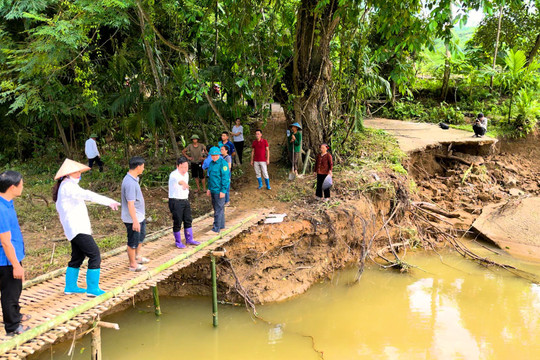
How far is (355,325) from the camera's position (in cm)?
668

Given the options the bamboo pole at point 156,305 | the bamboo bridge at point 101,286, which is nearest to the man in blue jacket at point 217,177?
the bamboo bridge at point 101,286

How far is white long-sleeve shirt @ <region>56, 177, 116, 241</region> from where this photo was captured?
405 centimetres

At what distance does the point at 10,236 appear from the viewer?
136 inches

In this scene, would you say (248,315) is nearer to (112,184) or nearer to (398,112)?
(112,184)

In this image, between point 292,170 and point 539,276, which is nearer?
point 539,276

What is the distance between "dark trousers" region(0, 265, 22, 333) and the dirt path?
10.3 metres

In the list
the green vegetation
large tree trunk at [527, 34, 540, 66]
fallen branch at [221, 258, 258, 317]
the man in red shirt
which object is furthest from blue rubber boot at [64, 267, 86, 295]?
large tree trunk at [527, 34, 540, 66]

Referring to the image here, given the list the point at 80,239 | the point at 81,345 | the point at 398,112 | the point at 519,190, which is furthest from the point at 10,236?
the point at 398,112

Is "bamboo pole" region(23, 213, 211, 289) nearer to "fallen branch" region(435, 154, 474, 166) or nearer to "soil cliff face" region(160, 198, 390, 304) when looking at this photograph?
"soil cliff face" region(160, 198, 390, 304)

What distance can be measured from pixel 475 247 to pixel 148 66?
9.29 metres

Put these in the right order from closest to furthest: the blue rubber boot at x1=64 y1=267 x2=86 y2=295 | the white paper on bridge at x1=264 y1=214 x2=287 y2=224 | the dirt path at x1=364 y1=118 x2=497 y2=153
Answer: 1. the blue rubber boot at x1=64 y1=267 x2=86 y2=295
2. the white paper on bridge at x1=264 y1=214 x2=287 y2=224
3. the dirt path at x1=364 y1=118 x2=497 y2=153

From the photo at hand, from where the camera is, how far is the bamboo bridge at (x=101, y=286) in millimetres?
3637

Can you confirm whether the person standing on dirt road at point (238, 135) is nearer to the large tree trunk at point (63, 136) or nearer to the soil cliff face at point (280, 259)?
the soil cliff face at point (280, 259)

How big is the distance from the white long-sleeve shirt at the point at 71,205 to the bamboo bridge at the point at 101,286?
77 cm
